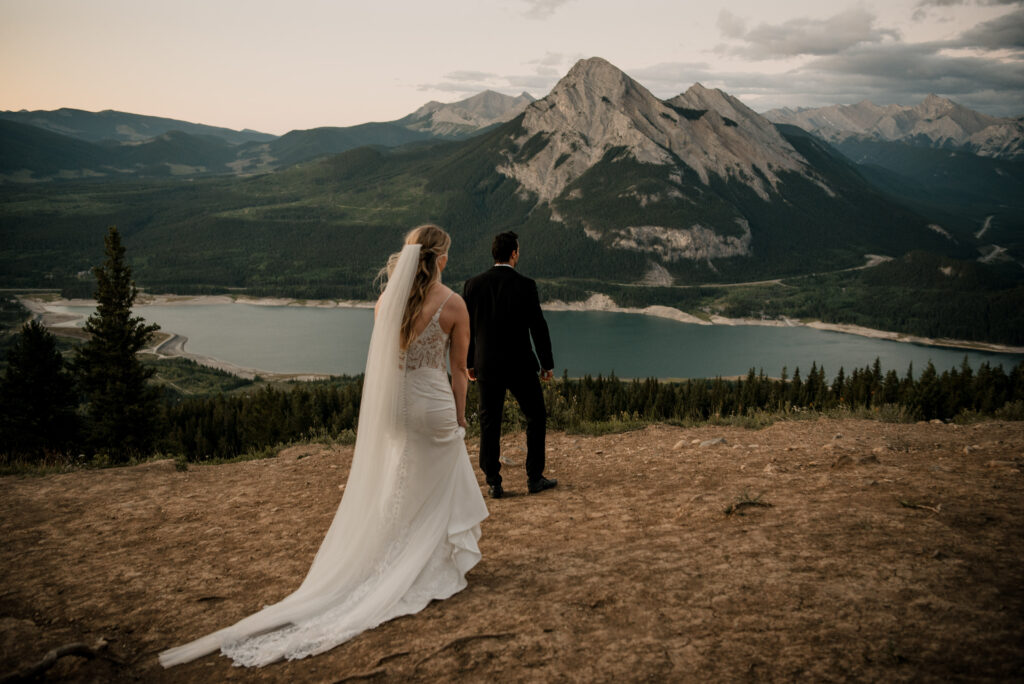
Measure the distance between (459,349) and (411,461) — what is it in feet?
3.37

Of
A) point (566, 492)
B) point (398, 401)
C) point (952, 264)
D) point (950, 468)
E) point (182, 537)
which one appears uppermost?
point (952, 264)

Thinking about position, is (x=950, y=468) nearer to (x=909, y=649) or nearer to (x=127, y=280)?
(x=909, y=649)

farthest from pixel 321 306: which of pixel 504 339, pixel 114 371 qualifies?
pixel 504 339

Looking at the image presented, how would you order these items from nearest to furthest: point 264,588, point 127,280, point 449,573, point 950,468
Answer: point 449,573, point 264,588, point 950,468, point 127,280

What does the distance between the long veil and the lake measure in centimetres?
9347

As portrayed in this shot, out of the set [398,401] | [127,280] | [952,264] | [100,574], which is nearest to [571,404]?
[398,401]

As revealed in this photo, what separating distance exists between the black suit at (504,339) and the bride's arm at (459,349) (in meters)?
1.32

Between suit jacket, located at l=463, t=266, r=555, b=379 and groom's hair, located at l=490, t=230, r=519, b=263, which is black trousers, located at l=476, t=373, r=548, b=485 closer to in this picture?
suit jacket, located at l=463, t=266, r=555, b=379

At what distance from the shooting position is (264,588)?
18.8 feet

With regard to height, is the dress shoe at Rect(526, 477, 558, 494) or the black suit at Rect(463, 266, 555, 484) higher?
the black suit at Rect(463, 266, 555, 484)

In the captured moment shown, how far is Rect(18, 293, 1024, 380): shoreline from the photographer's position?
11556 centimetres

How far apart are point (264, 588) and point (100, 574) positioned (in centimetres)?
179

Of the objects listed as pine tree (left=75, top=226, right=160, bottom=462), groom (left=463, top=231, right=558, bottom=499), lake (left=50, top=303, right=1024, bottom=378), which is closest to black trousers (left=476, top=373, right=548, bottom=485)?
groom (left=463, top=231, right=558, bottom=499)

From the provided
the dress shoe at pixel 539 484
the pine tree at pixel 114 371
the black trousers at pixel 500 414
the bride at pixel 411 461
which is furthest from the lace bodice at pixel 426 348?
the pine tree at pixel 114 371
